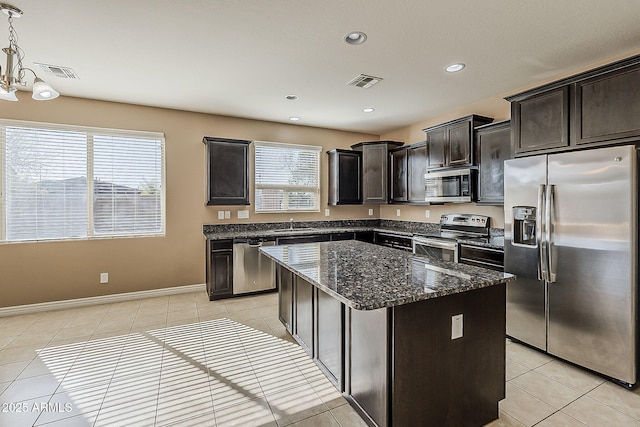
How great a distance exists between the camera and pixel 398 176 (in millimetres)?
5258

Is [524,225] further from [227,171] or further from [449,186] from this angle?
[227,171]

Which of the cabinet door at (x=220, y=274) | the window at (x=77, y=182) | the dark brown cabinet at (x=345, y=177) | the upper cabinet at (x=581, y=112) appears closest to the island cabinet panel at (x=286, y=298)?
the cabinet door at (x=220, y=274)

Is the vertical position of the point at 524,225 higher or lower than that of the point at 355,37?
lower

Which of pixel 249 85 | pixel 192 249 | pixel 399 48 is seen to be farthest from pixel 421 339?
pixel 192 249

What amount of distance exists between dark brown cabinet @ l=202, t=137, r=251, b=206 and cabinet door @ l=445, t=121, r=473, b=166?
2.93 meters

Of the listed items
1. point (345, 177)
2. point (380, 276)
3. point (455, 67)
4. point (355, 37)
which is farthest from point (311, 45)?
point (345, 177)

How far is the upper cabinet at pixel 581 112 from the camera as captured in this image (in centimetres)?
231

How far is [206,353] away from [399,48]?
10.7ft

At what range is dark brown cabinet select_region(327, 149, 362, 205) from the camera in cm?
549

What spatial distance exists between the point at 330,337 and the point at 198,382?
1.08m

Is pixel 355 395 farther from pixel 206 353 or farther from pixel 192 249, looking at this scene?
pixel 192 249

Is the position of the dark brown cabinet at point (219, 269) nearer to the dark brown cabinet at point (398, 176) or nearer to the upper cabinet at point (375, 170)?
the upper cabinet at point (375, 170)

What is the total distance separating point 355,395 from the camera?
196 cm

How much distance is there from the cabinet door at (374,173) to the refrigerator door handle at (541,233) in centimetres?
281
